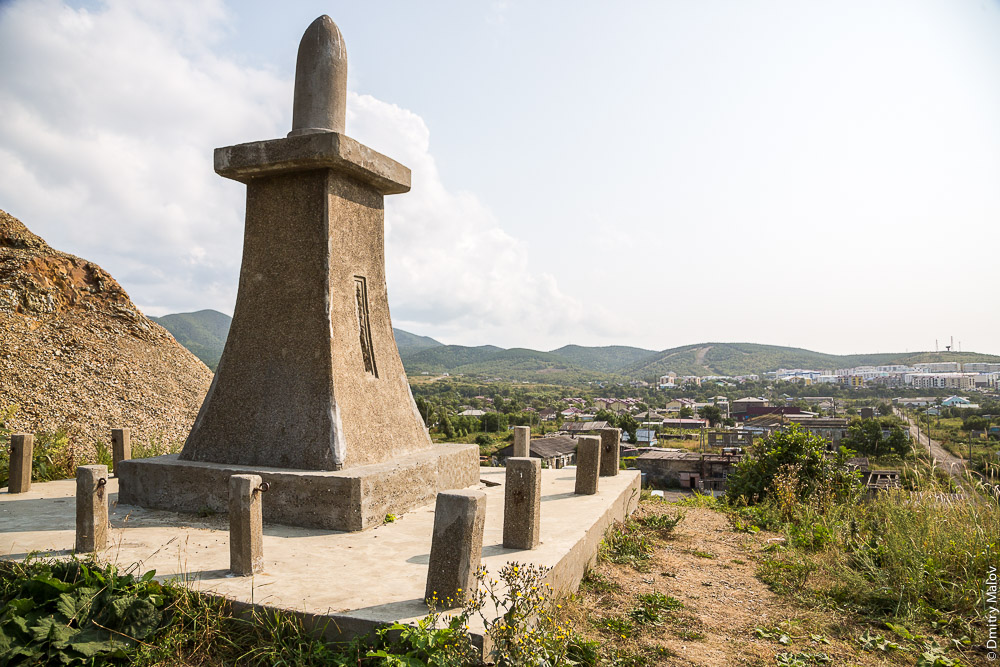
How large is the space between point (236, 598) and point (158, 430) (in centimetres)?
1000

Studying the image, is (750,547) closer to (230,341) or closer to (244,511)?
(244,511)

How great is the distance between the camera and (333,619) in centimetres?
349

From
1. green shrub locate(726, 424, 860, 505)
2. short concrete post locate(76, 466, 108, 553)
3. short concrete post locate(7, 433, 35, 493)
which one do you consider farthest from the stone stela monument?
green shrub locate(726, 424, 860, 505)

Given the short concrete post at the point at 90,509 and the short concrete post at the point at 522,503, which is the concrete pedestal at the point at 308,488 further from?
the short concrete post at the point at 522,503

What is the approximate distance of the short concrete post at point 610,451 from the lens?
842 centimetres

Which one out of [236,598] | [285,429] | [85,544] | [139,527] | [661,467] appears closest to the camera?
[236,598]

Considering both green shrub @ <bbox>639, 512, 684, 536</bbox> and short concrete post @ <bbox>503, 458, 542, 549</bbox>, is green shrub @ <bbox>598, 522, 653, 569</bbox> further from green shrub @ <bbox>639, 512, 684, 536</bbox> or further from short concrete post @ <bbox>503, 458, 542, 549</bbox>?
short concrete post @ <bbox>503, 458, 542, 549</bbox>

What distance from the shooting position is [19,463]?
7.26 m

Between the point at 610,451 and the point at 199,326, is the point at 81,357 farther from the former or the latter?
the point at 199,326

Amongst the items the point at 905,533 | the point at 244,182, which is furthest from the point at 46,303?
the point at 905,533

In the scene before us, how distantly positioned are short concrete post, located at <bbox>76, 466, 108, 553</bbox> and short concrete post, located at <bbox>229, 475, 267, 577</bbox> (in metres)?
1.15

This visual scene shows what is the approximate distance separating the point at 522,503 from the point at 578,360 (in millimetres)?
184250

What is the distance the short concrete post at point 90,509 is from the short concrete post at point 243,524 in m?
1.15

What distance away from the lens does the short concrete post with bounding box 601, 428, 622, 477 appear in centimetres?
842
